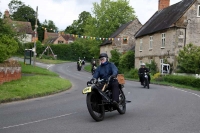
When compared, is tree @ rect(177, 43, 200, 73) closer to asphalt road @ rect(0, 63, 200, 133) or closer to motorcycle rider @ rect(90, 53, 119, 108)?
asphalt road @ rect(0, 63, 200, 133)

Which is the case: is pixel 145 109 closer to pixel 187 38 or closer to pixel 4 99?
pixel 4 99

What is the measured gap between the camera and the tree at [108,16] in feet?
216

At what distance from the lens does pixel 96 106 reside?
9047 millimetres

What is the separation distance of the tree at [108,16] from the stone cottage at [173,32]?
2318cm

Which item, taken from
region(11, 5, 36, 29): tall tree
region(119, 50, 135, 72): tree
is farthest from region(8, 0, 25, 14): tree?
region(119, 50, 135, 72): tree

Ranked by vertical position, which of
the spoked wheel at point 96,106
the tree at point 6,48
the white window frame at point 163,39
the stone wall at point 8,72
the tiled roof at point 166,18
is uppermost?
the tiled roof at point 166,18

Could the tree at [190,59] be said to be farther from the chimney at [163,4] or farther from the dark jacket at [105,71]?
the dark jacket at [105,71]

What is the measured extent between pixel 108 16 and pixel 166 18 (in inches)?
1039

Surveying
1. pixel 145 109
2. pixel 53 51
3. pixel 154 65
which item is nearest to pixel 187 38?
pixel 154 65

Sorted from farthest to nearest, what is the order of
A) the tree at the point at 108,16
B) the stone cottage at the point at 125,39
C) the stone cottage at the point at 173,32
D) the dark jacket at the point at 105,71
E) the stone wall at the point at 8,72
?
1. the tree at the point at 108,16
2. the stone cottage at the point at 125,39
3. the stone cottage at the point at 173,32
4. the stone wall at the point at 8,72
5. the dark jacket at the point at 105,71

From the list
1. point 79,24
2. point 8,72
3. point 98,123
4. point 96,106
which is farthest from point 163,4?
point 79,24

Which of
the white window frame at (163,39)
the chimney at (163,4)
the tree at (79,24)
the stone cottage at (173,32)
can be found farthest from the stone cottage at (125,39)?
the tree at (79,24)

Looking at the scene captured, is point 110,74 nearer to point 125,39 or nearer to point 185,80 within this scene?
point 185,80

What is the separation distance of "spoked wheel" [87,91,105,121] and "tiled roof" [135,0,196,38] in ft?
93.1
